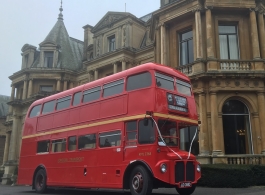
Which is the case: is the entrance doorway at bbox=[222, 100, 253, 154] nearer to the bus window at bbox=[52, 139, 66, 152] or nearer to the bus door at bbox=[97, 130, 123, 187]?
the bus door at bbox=[97, 130, 123, 187]

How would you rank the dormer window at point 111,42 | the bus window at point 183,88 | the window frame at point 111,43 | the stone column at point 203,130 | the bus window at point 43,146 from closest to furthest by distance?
the bus window at point 183,88 < the bus window at point 43,146 < the stone column at point 203,130 < the window frame at point 111,43 < the dormer window at point 111,42

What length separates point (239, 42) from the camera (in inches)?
867

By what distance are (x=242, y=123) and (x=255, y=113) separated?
1079 mm

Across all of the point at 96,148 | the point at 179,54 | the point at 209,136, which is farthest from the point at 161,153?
the point at 179,54

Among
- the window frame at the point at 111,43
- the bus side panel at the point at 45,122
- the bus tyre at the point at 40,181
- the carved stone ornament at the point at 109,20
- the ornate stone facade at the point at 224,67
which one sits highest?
the carved stone ornament at the point at 109,20

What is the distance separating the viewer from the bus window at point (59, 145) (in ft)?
48.0

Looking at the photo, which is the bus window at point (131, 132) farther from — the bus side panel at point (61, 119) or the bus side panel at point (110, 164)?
the bus side panel at point (61, 119)

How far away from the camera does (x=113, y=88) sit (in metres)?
12.8

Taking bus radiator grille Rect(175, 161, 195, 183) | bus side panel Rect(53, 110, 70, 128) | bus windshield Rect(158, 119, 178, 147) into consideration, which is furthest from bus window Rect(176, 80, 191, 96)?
bus side panel Rect(53, 110, 70, 128)

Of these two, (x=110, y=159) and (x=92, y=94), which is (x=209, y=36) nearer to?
(x=92, y=94)

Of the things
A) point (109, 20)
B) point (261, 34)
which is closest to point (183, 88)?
point (261, 34)

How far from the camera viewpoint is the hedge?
15.6m

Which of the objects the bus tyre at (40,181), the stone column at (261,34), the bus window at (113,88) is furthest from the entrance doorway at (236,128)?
the bus tyre at (40,181)

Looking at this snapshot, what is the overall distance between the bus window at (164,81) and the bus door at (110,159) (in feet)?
8.02
